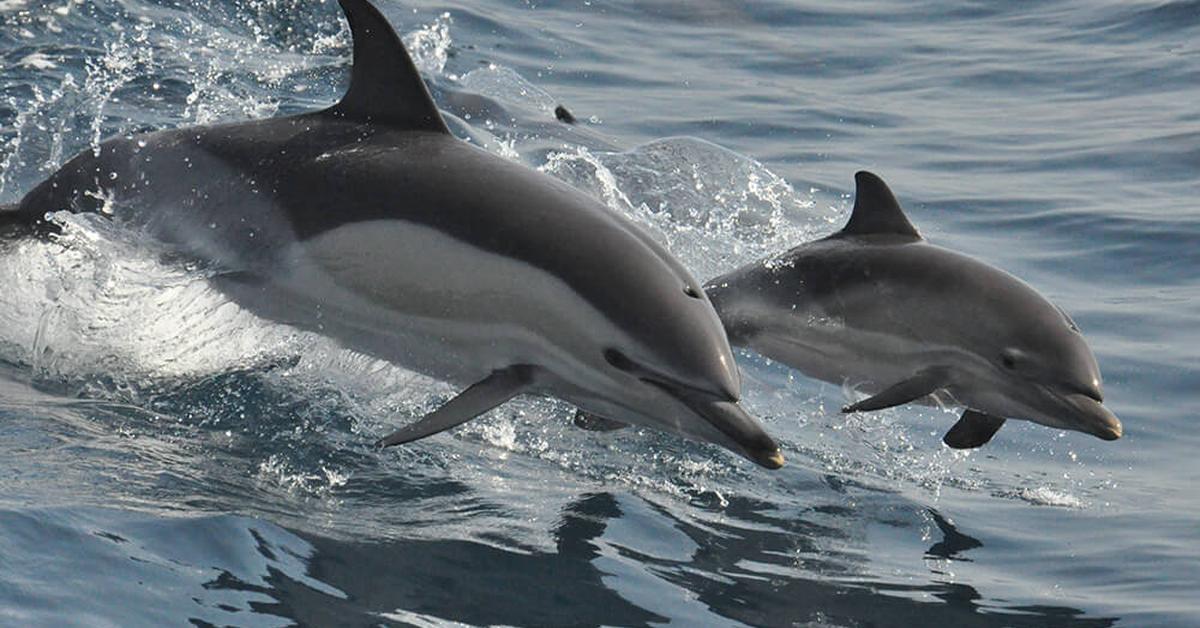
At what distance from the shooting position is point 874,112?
→ 1499 centimetres

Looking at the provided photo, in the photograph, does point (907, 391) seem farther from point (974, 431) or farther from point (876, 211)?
point (876, 211)

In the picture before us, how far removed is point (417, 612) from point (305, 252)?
1.41 m

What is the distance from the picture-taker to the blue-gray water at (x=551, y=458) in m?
5.38

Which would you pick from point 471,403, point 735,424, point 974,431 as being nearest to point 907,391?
point 974,431

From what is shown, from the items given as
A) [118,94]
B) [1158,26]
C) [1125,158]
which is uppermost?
[1158,26]

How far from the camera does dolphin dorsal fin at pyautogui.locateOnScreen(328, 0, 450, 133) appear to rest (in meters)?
6.11

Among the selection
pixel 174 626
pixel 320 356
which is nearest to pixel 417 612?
pixel 174 626

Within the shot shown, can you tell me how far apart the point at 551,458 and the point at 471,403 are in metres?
1.38

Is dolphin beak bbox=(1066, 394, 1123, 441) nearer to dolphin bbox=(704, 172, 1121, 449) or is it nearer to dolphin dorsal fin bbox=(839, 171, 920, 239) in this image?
dolphin bbox=(704, 172, 1121, 449)

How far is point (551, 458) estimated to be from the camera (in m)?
6.79

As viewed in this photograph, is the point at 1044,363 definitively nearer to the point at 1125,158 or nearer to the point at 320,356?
the point at 320,356

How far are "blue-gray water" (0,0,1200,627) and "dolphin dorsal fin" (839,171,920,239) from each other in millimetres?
948

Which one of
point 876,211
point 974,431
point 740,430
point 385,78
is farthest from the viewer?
point 876,211

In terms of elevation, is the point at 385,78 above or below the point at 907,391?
above
